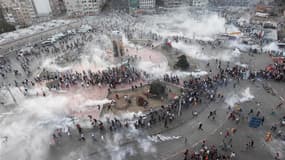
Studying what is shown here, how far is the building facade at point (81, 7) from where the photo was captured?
7081cm

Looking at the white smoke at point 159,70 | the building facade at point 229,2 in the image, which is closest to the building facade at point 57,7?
the white smoke at point 159,70

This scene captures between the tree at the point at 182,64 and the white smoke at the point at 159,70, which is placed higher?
the tree at the point at 182,64

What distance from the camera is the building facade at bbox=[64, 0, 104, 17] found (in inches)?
2788

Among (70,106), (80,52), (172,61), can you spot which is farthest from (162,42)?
(70,106)

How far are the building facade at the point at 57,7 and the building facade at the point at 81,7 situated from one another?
16.3 feet

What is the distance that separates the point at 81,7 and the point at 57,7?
11201 millimetres

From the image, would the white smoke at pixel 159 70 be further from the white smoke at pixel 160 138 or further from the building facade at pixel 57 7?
the building facade at pixel 57 7

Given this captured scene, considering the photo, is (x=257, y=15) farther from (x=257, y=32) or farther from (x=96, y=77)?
(x=96, y=77)

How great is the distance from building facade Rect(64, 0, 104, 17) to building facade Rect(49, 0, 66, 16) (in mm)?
4963

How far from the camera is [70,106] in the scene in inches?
1109

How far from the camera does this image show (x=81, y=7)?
2805 inches

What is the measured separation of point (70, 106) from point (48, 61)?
1683cm

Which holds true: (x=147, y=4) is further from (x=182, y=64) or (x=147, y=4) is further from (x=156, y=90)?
(x=156, y=90)

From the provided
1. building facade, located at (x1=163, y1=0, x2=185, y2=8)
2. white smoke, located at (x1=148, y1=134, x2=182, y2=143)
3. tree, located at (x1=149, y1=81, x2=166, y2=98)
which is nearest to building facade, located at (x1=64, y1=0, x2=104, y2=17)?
building facade, located at (x1=163, y1=0, x2=185, y2=8)
